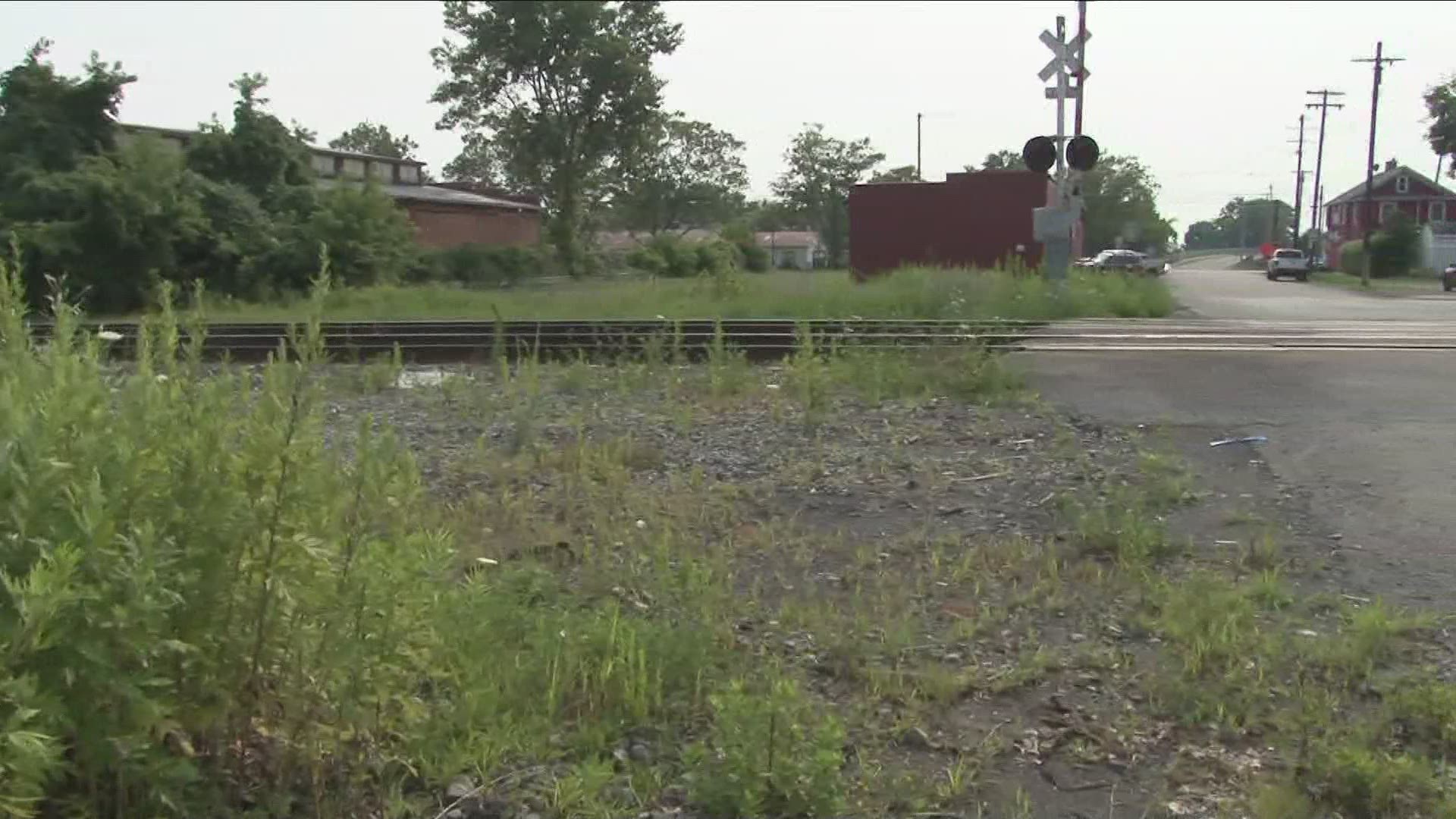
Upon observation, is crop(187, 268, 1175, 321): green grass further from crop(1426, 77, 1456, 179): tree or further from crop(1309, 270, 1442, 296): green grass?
crop(1426, 77, 1456, 179): tree

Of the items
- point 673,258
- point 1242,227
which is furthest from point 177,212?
point 1242,227

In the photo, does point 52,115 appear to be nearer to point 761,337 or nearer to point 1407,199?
point 761,337

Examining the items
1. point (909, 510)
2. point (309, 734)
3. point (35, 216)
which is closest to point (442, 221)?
point (35, 216)

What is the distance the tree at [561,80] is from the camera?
186 feet

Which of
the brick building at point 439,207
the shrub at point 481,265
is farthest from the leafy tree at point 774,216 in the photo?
the shrub at point 481,265

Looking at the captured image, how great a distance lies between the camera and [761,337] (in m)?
16.7

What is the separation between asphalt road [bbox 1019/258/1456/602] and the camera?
21.5 feet

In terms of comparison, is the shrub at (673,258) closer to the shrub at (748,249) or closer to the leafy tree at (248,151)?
the shrub at (748,249)

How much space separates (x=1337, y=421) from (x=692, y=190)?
87842 millimetres

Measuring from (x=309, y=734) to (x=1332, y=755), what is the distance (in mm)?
3072

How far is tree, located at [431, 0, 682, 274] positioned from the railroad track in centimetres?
3810

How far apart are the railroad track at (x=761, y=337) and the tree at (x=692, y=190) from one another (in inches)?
2919

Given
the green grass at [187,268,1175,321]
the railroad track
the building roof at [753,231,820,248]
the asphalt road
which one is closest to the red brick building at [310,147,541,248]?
the green grass at [187,268,1175,321]

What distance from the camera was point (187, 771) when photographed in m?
3.16
